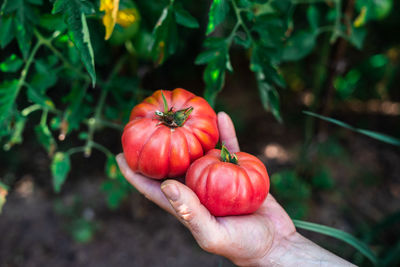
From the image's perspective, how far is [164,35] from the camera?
1.08 meters

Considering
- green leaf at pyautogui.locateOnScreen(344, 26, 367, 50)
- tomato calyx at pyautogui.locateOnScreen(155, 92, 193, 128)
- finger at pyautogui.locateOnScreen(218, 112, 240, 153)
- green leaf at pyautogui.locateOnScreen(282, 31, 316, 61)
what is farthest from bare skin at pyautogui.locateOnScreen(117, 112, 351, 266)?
green leaf at pyautogui.locateOnScreen(344, 26, 367, 50)

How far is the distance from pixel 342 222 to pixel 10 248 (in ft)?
7.46

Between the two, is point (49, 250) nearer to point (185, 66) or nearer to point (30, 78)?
point (30, 78)

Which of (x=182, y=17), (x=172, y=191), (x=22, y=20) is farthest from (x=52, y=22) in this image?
(x=172, y=191)

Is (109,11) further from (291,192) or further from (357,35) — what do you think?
(291,192)

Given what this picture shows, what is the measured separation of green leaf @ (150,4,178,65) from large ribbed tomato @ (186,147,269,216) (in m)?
0.41

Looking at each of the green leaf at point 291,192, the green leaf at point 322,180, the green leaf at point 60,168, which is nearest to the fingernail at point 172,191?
the green leaf at point 60,168

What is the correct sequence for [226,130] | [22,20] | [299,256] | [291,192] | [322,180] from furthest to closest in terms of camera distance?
[322,180]
[291,192]
[226,130]
[299,256]
[22,20]

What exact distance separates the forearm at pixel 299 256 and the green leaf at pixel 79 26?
2.72ft

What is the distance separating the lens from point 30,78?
1.19 meters

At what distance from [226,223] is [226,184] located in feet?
0.41

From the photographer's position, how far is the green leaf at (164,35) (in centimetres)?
102

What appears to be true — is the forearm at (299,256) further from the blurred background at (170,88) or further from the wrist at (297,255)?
the blurred background at (170,88)

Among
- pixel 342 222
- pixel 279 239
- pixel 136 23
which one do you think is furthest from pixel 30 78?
pixel 342 222
